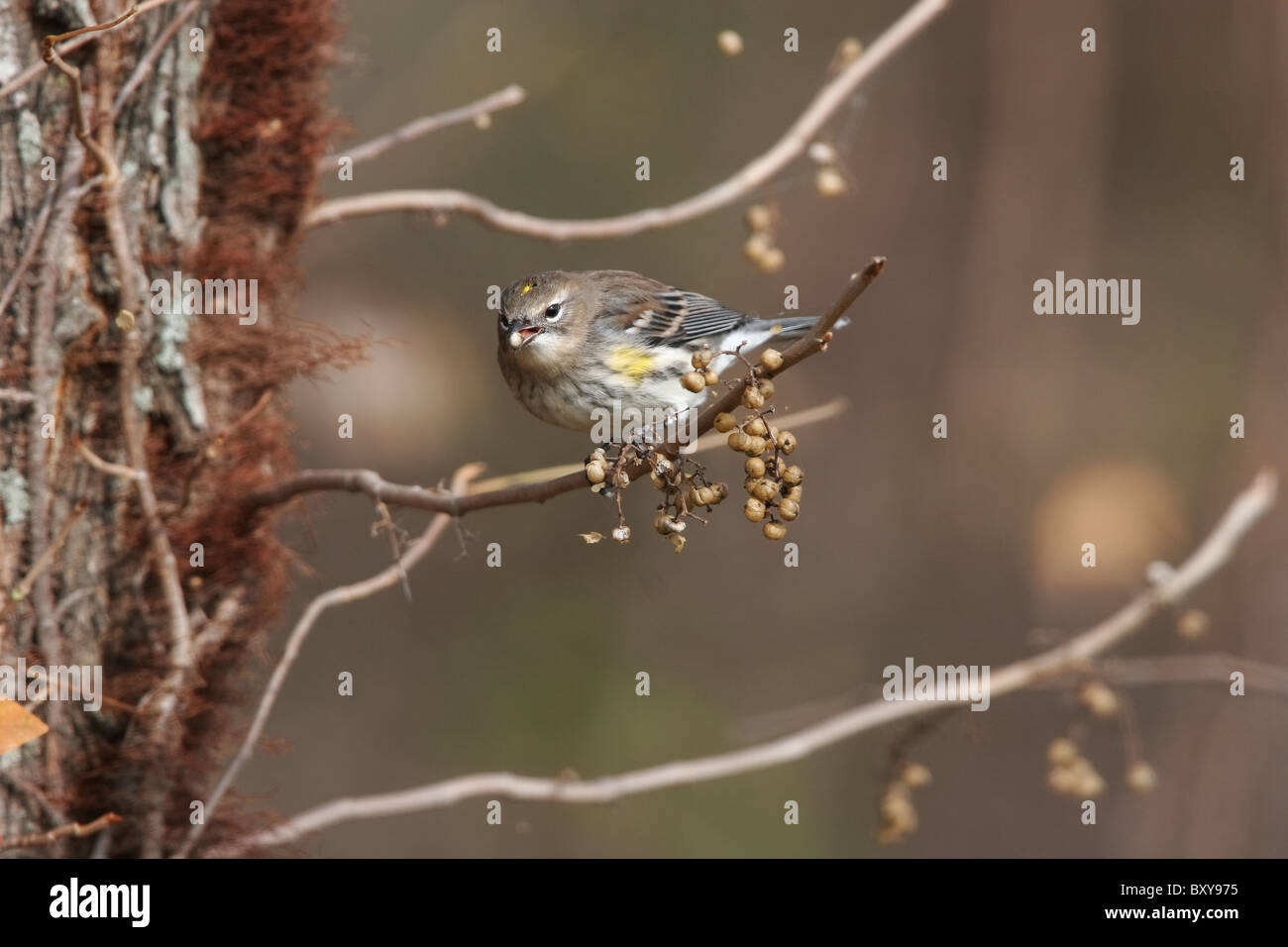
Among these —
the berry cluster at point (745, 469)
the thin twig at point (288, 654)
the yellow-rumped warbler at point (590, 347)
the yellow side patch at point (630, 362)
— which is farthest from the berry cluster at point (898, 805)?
the berry cluster at point (745, 469)

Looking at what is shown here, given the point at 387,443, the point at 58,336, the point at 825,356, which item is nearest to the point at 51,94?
the point at 58,336

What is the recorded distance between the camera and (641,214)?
4.03m

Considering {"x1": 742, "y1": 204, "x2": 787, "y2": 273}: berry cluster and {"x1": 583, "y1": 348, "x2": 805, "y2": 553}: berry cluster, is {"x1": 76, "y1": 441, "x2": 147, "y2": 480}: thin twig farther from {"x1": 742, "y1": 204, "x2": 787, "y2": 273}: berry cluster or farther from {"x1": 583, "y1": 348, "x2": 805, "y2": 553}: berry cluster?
{"x1": 742, "y1": 204, "x2": 787, "y2": 273}: berry cluster

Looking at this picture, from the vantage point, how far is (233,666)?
3.80m

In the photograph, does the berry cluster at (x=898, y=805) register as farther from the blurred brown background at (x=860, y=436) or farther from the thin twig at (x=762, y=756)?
the blurred brown background at (x=860, y=436)

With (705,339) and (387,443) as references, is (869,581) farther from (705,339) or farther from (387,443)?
(705,339)

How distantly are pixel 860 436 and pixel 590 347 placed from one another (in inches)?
169

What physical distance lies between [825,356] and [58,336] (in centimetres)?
561

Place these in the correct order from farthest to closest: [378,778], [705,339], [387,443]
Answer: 1. [378,778]
2. [387,443]
3. [705,339]

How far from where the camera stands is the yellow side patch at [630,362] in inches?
166

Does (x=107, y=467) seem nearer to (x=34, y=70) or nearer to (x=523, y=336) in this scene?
(x=34, y=70)

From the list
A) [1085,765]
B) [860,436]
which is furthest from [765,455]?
[860,436]

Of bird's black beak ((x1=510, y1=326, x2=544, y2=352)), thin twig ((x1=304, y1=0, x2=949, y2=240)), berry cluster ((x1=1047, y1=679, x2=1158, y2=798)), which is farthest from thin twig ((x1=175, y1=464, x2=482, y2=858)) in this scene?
berry cluster ((x1=1047, y1=679, x2=1158, y2=798))
